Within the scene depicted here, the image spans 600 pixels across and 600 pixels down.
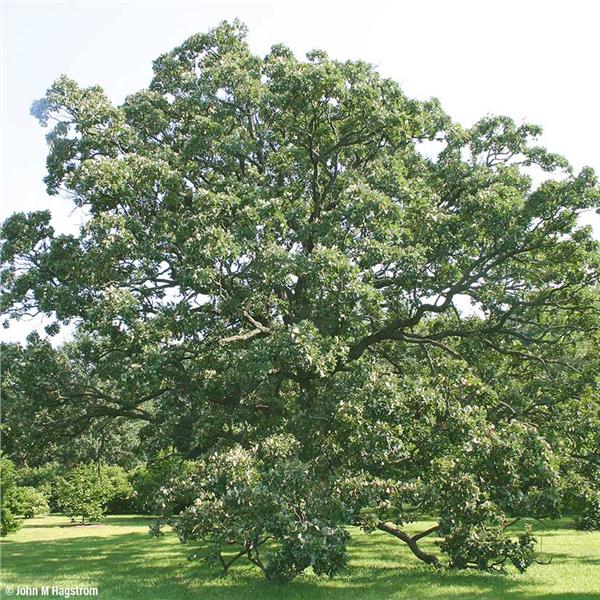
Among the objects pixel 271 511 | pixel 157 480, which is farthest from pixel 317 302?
pixel 157 480

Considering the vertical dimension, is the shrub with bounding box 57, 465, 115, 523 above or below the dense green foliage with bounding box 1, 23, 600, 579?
below

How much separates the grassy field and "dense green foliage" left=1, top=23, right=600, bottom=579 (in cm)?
84

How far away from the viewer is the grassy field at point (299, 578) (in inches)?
475

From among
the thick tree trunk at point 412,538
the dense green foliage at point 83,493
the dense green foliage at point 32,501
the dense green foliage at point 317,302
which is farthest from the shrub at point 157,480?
the dense green foliage at point 32,501

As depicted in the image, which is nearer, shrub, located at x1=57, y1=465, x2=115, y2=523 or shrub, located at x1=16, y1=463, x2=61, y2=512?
shrub, located at x1=57, y1=465, x2=115, y2=523

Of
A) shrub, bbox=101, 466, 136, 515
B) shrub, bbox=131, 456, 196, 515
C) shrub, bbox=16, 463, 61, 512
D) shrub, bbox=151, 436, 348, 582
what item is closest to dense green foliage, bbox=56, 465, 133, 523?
shrub, bbox=131, 456, 196, 515

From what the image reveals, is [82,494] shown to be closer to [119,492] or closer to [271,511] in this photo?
[119,492]

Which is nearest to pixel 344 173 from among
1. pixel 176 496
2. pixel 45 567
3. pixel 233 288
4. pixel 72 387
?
pixel 233 288

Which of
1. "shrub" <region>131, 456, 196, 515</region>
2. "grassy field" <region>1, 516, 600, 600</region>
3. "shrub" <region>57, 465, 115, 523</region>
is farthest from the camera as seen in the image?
"shrub" <region>57, 465, 115, 523</region>

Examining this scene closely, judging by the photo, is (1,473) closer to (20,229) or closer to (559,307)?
(20,229)

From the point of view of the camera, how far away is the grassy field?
39.5ft

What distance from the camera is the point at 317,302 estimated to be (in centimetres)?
1328

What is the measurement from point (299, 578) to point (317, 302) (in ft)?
21.7

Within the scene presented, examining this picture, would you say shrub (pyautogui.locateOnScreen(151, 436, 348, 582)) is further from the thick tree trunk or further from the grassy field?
the thick tree trunk
